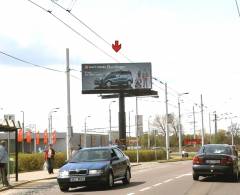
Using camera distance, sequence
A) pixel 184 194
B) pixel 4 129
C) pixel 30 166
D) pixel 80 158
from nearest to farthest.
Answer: pixel 184 194 < pixel 80 158 < pixel 4 129 < pixel 30 166

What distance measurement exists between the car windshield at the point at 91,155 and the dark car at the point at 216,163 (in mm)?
3836

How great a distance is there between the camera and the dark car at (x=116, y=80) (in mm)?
70688

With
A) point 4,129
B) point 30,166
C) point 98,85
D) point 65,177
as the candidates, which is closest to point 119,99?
point 98,85

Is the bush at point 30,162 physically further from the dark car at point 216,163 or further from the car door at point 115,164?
the car door at point 115,164

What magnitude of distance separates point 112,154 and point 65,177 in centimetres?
229

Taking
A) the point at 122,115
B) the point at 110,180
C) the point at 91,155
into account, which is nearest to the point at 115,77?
the point at 122,115

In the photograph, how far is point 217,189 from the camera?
1897 centimetres

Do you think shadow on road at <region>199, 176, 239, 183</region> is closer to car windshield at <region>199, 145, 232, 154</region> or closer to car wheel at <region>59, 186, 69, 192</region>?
car windshield at <region>199, 145, 232, 154</region>

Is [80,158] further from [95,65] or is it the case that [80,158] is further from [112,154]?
[95,65]

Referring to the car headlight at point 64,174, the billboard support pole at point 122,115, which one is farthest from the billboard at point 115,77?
the car headlight at point 64,174

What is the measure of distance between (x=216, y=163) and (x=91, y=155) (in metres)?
4.88

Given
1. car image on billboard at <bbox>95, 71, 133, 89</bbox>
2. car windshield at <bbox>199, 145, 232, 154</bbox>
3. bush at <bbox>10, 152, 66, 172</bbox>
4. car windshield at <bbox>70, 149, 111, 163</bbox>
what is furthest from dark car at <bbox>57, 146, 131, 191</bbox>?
car image on billboard at <bbox>95, 71, 133, 89</bbox>

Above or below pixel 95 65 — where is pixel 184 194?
below

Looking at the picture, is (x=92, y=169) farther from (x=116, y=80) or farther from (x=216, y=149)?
(x=116, y=80)
